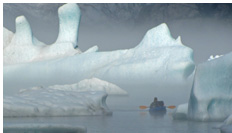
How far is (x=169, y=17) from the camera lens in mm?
34938

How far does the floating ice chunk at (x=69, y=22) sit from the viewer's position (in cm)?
2758

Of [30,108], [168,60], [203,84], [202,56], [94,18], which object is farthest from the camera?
[202,56]

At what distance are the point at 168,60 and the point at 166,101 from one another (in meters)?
4.73

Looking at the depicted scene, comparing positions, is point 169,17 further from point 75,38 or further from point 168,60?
point 168,60

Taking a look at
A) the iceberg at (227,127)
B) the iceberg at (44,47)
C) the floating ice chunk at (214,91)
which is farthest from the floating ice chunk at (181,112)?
the iceberg at (44,47)

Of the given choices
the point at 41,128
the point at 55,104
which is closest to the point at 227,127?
the point at 41,128

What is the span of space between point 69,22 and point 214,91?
1929cm

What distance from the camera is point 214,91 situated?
9.23m

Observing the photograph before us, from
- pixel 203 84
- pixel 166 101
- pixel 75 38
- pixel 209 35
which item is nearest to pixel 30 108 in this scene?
pixel 203 84

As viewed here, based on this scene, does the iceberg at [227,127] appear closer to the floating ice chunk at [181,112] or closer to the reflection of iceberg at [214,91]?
the reflection of iceberg at [214,91]

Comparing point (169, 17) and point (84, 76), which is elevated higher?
point (169, 17)

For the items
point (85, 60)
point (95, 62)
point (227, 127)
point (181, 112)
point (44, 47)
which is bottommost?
point (227, 127)

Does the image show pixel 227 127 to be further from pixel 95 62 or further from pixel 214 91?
pixel 95 62

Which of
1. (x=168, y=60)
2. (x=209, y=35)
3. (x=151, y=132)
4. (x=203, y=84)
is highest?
(x=209, y=35)
